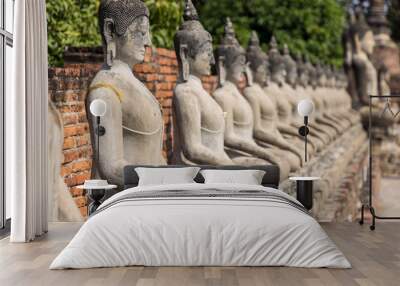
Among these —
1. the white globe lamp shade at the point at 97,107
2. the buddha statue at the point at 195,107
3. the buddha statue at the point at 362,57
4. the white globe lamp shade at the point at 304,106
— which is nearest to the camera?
the white globe lamp shade at the point at 97,107

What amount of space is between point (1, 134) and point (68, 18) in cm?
216

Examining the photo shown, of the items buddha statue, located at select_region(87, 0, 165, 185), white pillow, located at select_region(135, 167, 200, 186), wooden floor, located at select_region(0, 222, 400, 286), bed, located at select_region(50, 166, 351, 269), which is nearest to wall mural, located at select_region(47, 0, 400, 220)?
buddha statue, located at select_region(87, 0, 165, 185)

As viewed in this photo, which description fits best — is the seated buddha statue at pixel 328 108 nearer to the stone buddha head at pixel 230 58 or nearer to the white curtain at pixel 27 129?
the stone buddha head at pixel 230 58

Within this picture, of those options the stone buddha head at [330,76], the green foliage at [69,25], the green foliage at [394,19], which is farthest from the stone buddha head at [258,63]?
the green foliage at [394,19]

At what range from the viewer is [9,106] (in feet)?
23.6

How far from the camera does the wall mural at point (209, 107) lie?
7449 mm

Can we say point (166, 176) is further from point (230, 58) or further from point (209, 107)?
point (230, 58)

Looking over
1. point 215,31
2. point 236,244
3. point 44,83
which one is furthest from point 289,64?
point 236,244

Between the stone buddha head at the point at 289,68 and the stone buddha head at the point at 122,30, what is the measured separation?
236 centimetres

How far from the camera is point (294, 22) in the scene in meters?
9.84

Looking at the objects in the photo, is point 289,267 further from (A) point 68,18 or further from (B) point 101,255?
(A) point 68,18

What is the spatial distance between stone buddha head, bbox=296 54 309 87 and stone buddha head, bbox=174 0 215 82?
1.94 metres

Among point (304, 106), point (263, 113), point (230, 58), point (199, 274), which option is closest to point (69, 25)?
point (230, 58)

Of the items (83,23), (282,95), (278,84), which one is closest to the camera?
(83,23)
